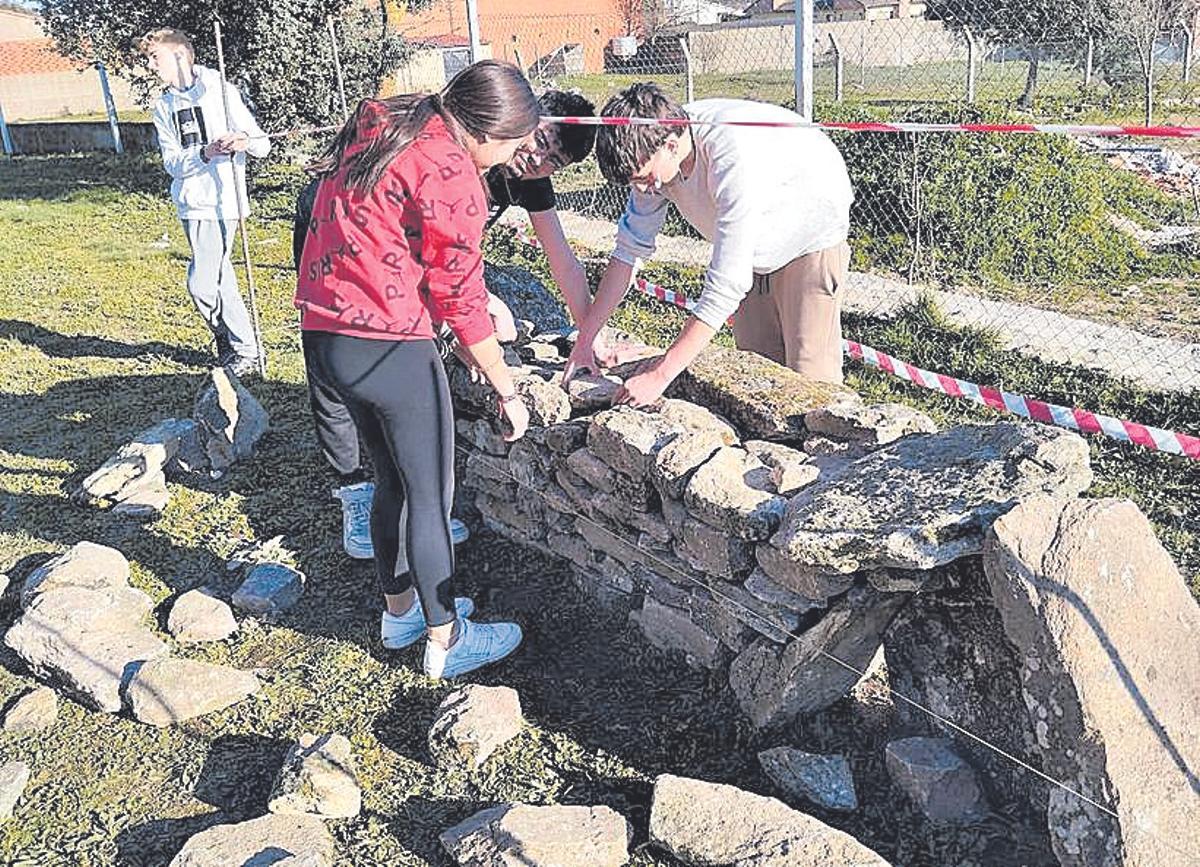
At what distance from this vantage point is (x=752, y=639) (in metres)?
3.14

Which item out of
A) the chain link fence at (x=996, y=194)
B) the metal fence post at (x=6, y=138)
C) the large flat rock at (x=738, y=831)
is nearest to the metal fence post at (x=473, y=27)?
the chain link fence at (x=996, y=194)

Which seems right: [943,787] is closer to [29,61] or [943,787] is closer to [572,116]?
[572,116]

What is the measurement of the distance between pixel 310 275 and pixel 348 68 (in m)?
12.0

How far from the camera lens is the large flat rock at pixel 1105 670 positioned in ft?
7.50

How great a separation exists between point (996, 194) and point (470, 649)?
6.07 m

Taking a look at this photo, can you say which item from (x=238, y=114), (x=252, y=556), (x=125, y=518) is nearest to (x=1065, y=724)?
(x=252, y=556)

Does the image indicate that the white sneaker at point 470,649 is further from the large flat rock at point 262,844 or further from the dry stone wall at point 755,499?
the large flat rock at point 262,844

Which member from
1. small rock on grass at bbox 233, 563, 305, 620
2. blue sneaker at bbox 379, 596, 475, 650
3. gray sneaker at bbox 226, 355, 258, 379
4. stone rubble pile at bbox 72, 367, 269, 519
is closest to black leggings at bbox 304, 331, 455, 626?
blue sneaker at bbox 379, 596, 475, 650

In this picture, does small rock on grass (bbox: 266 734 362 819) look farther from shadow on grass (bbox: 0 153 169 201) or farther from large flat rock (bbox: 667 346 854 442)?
shadow on grass (bbox: 0 153 169 201)

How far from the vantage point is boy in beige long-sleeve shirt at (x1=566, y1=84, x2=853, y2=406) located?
324cm

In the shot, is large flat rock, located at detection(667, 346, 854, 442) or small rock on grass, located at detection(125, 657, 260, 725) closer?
small rock on grass, located at detection(125, 657, 260, 725)

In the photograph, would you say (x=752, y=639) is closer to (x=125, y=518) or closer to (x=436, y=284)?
(x=436, y=284)

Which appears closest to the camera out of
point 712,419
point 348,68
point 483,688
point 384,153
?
point 384,153

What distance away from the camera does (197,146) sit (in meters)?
6.02
